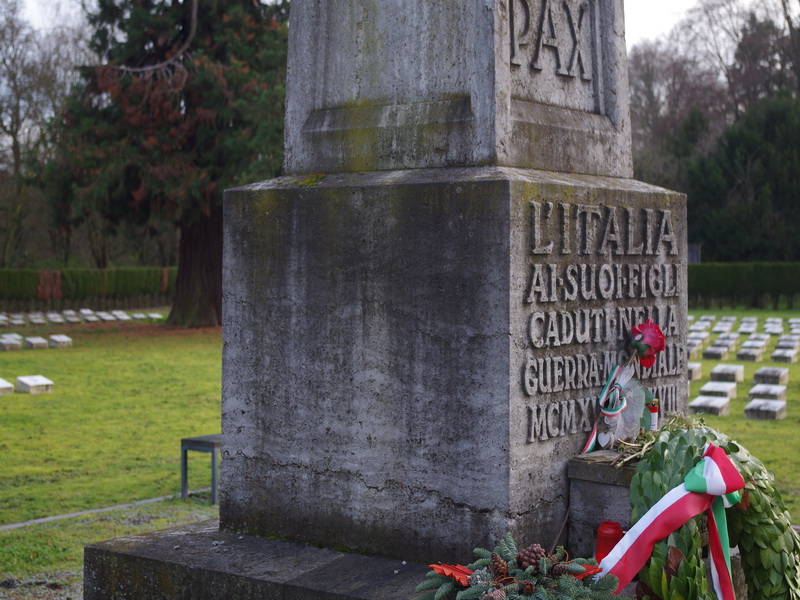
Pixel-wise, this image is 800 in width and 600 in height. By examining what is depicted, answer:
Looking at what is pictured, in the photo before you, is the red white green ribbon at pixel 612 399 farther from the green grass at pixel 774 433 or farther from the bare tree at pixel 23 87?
the bare tree at pixel 23 87

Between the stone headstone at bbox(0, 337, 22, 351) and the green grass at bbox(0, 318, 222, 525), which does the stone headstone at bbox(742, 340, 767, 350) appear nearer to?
the green grass at bbox(0, 318, 222, 525)

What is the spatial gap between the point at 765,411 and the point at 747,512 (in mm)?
9555

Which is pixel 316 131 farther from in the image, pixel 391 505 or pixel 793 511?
pixel 793 511

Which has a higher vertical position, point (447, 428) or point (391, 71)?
point (391, 71)

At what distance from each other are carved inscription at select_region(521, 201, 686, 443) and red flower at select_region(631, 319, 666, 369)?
53 millimetres

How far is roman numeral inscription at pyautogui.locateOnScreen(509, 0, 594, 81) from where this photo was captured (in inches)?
147

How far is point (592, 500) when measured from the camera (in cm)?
363

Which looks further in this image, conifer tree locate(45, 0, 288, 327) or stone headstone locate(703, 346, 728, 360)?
conifer tree locate(45, 0, 288, 327)

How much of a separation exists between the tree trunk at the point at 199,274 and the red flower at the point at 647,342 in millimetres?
23473

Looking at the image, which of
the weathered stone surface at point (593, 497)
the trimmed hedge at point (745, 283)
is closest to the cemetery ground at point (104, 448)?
the weathered stone surface at point (593, 497)

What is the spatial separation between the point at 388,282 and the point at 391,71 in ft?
2.73

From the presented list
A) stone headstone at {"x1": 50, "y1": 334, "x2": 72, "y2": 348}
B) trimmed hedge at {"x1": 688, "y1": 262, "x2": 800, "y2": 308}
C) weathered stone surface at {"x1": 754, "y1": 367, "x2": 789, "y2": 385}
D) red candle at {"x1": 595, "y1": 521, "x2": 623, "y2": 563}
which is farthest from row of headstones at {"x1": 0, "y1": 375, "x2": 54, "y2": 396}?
trimmed hedge at {"x1": 688, "y1": 262, "x2": 800, "y2": 308}

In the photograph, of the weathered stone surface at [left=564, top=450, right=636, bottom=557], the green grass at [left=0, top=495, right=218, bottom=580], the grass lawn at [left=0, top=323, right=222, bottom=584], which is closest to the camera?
the weathered stone surface at [left=564, top=450, right=636, bottom=557]

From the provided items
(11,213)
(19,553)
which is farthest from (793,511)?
(11,213)
